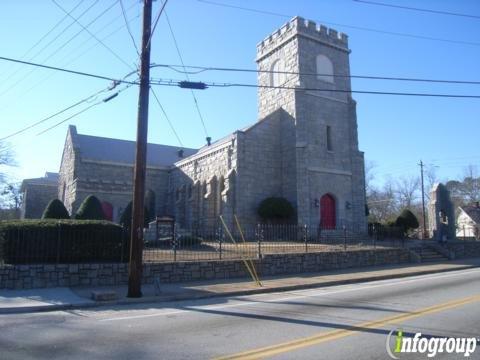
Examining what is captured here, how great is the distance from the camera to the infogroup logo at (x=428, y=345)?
20.3 ft

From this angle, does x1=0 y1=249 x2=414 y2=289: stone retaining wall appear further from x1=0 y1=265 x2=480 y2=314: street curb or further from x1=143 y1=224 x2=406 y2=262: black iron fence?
x1=0 y1=265 x2=480 y2=314: street curb

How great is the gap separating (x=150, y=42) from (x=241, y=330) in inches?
351

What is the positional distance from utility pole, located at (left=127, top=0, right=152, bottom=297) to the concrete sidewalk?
26.1 inches

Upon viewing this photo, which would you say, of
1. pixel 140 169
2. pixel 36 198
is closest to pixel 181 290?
pixel 140 169

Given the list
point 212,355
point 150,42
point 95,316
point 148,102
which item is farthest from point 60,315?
point 150,42

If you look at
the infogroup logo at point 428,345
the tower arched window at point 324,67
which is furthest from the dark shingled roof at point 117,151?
the infogroup logo at point 428,345

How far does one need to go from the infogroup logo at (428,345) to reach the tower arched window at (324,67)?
85.3ft

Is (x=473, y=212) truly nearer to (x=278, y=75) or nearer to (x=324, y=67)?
(x=324, y=67)

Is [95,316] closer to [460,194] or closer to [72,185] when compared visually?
[72,185]

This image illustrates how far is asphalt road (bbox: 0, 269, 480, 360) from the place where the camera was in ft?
20.6

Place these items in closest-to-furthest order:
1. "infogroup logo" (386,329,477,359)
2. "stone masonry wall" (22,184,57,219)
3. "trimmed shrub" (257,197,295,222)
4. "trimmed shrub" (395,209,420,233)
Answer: "infogroup logo" (386,329,477,359) < "trimmed shrub" (257,197,295,222) < "trimmed shrub" (395,209,420,233) < "stone masonry wall" (22,184,57,219)

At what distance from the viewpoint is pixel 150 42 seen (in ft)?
42.1

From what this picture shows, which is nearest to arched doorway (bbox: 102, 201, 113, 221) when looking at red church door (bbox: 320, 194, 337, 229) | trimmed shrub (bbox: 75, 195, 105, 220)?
trimmed shrub (bbox: 75, 195, 105, 220)

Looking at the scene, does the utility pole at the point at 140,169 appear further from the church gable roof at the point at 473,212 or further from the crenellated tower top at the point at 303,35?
the church gable roof at the point at 473,212
